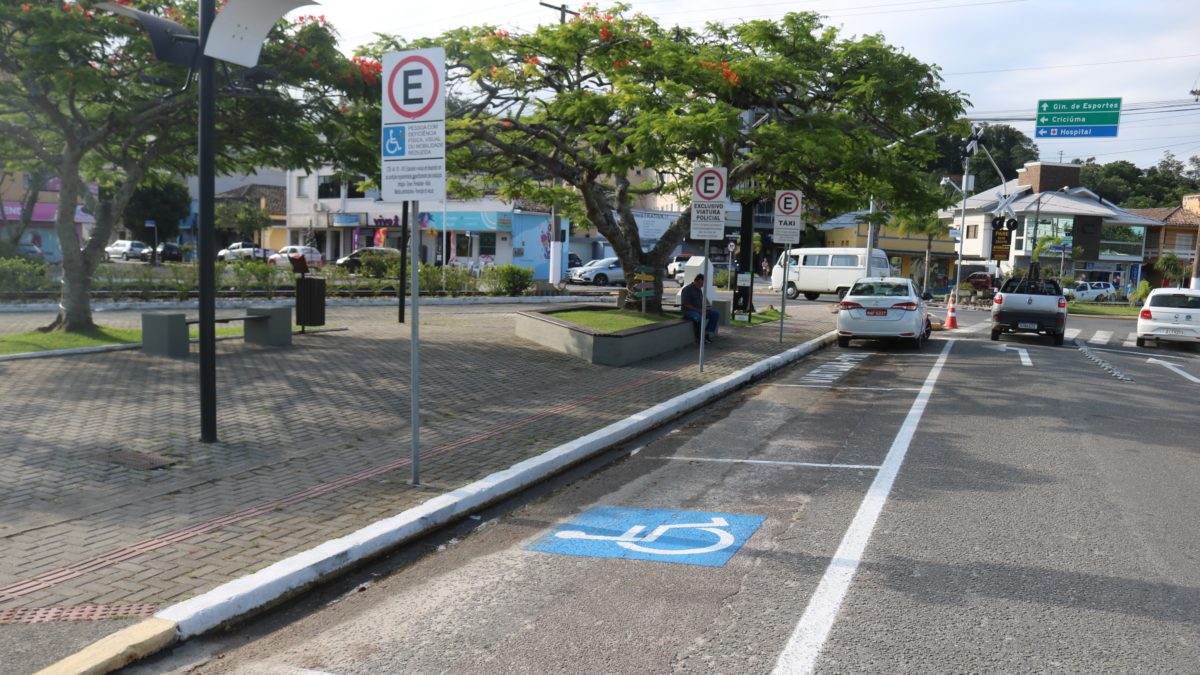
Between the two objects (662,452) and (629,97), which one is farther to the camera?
(629,97)

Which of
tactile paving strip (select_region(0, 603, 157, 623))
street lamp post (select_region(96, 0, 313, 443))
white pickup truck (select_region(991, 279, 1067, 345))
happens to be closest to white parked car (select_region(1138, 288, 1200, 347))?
white pickup truck (select_region(991, 279, 1067, 345))

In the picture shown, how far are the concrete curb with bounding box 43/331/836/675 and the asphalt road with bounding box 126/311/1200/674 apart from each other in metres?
0.13

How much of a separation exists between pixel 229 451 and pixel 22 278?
17066mm

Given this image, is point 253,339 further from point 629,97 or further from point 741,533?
point 741,533

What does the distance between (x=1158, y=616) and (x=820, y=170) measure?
1419 centimetres

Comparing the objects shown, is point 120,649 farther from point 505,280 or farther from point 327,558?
point 505,280

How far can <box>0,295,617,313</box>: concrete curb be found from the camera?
64.5ft

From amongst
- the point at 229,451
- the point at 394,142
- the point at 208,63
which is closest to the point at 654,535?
the point at 394,142

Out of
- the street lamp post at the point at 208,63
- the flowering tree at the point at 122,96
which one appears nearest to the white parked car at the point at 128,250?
the flowering tree at the point at 122,96

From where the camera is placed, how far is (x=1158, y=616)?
446cm

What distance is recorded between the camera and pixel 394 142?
21.1 feet

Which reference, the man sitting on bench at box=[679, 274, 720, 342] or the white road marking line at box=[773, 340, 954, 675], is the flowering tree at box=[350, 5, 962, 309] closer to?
the man sitting on bench at box=[679, 274, 720, 342]

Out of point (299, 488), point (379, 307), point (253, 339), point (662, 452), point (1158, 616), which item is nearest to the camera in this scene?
point (1158, 616)

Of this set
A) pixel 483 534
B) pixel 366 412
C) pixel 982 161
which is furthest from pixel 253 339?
pixel 982 161
